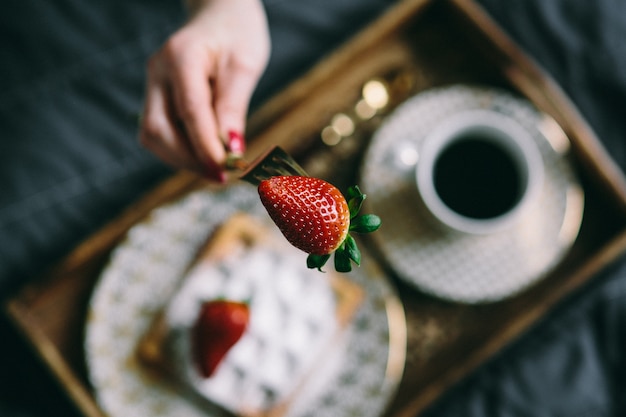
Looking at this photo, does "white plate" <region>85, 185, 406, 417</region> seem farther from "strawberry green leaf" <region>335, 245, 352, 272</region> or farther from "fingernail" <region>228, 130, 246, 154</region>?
"strawberry green leaf" <region>335, 245, 352, 272</region>

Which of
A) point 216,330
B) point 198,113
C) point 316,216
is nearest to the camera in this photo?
point 316,216

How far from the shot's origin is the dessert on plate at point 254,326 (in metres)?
0.77

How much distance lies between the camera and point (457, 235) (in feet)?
2.48

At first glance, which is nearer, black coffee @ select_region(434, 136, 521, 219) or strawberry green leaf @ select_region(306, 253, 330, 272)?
strawberry green leaf @ select_region(306, 253, 330, 272)

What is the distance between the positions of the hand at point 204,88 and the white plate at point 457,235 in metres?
0.19

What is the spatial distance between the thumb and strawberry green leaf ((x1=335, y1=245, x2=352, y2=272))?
0.22 meters

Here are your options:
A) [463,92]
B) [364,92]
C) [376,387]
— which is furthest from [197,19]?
[376,387]

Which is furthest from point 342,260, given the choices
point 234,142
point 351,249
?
point 234,142

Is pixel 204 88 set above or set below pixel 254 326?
above

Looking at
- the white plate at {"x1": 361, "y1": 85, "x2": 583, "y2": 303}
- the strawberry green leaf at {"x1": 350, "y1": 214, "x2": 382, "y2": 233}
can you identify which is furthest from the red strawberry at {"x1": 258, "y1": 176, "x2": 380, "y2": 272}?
the white plate at {"x1": 361, "y1": 85, "x2": 583, "y2": 303}

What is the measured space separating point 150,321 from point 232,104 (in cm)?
32

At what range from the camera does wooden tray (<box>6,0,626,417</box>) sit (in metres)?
0.79

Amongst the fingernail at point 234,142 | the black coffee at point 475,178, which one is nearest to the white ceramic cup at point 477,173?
the black coffee at point 475,178

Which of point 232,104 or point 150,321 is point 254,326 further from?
point 232,104
